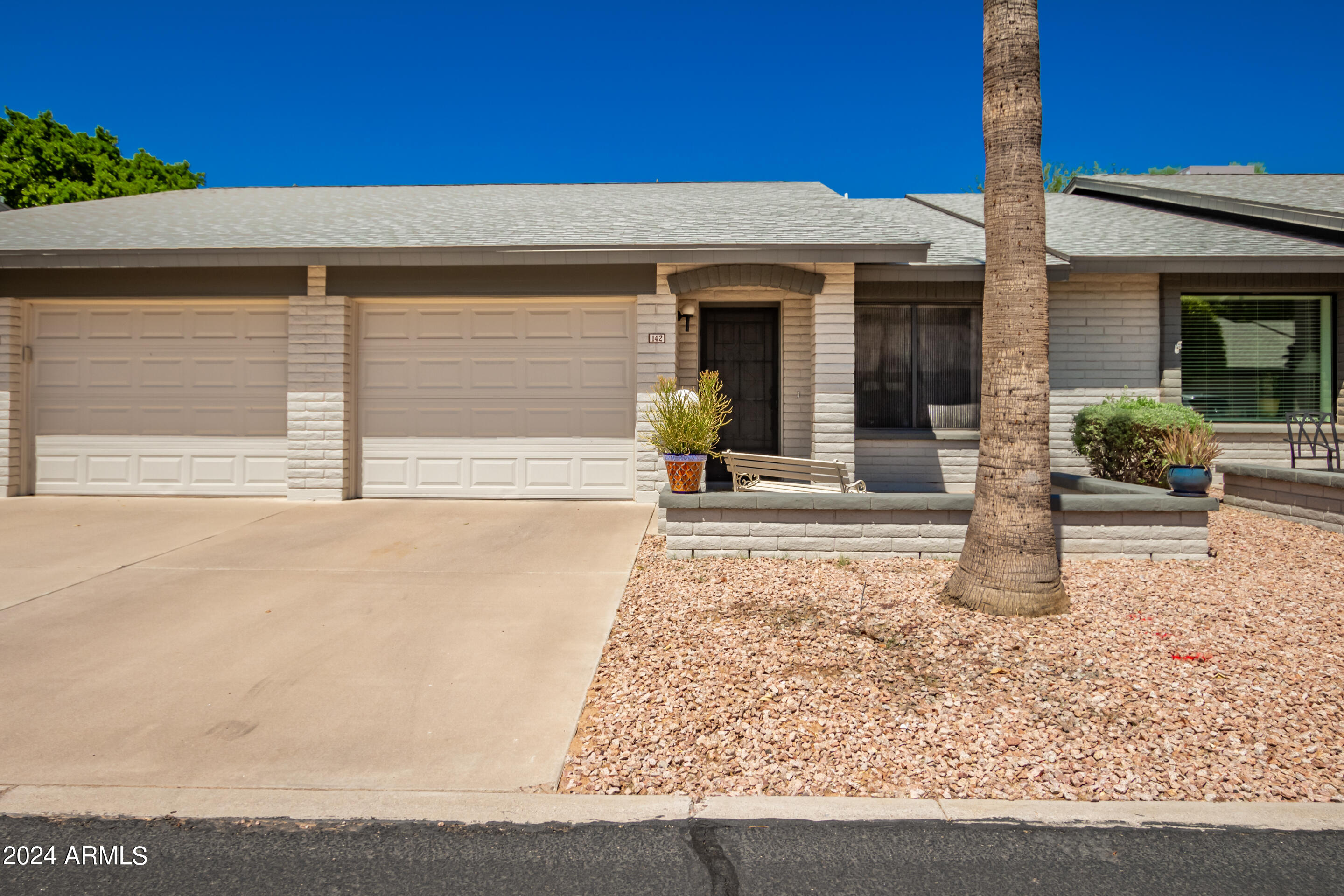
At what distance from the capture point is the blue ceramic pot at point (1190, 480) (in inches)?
250

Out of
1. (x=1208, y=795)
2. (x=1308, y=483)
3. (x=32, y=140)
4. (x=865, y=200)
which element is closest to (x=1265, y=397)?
(x=1308, y=483)

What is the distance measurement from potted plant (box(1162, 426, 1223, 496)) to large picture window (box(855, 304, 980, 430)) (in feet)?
11.4

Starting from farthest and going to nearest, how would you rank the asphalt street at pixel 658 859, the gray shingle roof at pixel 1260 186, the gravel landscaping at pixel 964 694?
the gray shingle roof at pixel 1260 186 → the gravel landscaping at pixel 964 694 → the asphalt street at pixel 658 859

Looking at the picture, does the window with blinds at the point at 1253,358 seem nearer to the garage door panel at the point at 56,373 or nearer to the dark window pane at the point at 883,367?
the dark window pane at the point at 883,367

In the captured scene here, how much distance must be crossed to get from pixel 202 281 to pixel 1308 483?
1344 centimetres

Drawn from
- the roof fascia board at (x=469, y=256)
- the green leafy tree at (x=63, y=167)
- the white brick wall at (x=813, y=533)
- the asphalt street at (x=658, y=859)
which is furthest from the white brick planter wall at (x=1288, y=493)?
the green leafy tree at (x=63, y=167)

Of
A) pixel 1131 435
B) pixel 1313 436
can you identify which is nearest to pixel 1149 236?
pixel 1313 436

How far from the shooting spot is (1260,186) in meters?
13.4

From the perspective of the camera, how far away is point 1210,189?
42.4 ft

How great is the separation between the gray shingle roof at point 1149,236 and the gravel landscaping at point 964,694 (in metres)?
5.85

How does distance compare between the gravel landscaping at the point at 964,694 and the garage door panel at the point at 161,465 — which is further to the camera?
the garage door panel at the point at 161,465

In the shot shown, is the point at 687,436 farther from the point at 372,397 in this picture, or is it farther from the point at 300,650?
the point at 372,397

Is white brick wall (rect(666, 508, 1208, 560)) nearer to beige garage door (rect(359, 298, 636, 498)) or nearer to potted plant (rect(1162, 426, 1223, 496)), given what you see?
potted plant (rect(1162, 426, 1223, 496))

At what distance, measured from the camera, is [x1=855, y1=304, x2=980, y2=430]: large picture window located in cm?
1051
